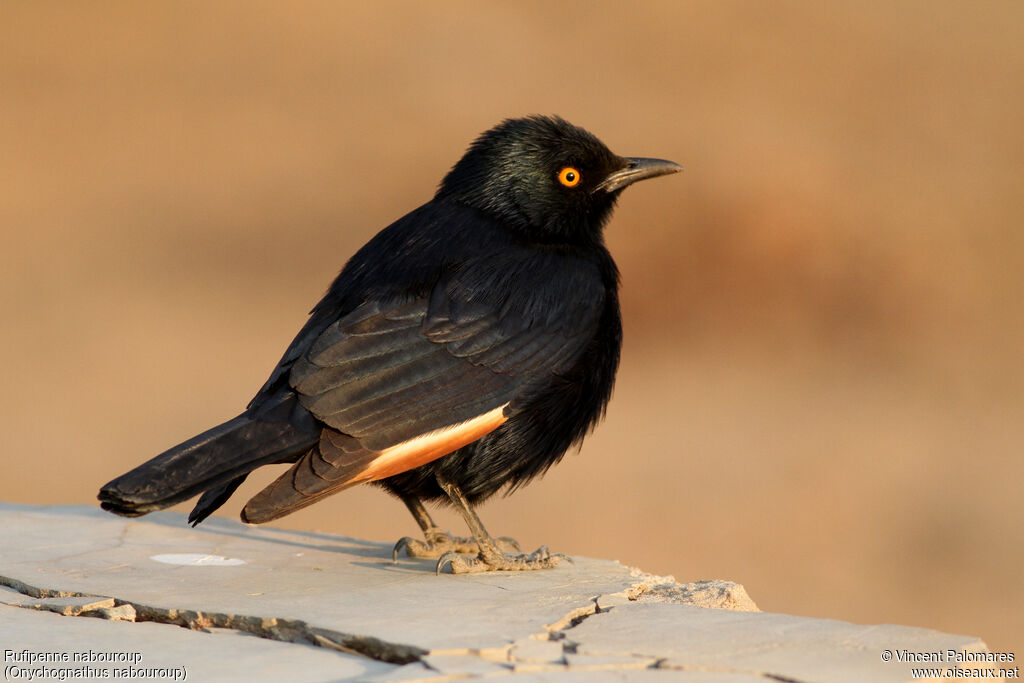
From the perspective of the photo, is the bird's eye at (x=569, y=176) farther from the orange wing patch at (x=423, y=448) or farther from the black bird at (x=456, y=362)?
the orange wing patch at (x=423, y=448)

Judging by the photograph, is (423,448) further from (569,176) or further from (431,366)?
(569,176)

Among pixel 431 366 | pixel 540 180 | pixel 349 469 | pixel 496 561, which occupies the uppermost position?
pixel 540 180

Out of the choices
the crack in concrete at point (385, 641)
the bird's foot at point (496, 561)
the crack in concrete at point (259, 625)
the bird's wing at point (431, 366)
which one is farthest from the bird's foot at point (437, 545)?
the crack in concrete at point (259, 625)

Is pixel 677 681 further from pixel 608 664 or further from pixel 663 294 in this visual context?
pixel 663 294

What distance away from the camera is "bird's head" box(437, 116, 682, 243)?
5020 mm

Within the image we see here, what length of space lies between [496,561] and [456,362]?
29.3 inches

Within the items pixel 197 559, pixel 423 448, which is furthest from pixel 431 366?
pixel 197 559

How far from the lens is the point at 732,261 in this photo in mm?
12609

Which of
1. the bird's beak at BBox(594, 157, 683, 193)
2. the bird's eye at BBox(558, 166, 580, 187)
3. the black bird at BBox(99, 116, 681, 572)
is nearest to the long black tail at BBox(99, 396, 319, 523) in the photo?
the black bird at BBox(99, 116, 681, 572)

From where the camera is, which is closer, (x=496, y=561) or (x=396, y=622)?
(x=396, y=622)

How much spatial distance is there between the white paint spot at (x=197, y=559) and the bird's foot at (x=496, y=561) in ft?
2.41

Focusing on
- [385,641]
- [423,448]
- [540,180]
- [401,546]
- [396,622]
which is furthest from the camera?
[540,180]

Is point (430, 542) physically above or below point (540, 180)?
below

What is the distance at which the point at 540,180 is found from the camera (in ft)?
16.6
